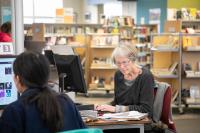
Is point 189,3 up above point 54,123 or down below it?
above

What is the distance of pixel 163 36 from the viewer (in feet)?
25.0

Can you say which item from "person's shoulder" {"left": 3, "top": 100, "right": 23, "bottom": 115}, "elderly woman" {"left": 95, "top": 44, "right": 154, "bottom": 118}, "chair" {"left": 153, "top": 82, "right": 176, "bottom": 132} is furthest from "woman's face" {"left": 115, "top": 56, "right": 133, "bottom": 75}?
"person's shoulder" {"left": 3, "top": 100, "right": 23, "bottom": 115}

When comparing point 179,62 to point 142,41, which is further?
point 142,41

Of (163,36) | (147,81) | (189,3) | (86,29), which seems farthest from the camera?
(189,3)

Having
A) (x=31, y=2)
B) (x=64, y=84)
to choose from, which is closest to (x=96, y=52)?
(x=64, y=84)

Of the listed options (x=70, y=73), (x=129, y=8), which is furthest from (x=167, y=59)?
(x=129, y=8)

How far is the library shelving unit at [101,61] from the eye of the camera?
29.9 ft

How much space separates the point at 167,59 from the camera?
25.0 ft

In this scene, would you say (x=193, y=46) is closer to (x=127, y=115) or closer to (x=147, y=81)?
(x=147, y=81)

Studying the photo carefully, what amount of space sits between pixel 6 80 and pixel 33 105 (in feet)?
2.97

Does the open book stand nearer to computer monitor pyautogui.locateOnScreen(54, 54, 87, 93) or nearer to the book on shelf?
computer monitor pyautogui.locateOnScreen(54, 54, 87, 93)

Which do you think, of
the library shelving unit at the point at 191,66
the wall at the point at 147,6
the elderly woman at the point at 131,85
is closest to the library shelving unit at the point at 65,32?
the library shelving unit at the point at 191,66

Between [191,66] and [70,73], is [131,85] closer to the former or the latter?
[70,73]

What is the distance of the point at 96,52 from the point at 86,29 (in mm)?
1556
